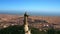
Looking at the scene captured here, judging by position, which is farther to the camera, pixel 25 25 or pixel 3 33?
pixel 3 33

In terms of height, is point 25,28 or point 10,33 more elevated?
point 25,28

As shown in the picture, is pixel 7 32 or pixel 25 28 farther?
pixel 7 32

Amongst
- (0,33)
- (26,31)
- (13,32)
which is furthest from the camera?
(13,32)

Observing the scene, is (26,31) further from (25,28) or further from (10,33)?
(10,33)

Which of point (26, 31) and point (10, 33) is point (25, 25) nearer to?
point (26, 31)

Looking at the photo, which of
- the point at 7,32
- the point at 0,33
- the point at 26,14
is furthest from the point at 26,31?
the point at 7,32

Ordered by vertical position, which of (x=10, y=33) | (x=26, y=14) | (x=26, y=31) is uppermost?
(x=26, y=14)

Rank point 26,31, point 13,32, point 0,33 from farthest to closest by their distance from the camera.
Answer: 1. point 13,32
2. point 0,33
3. point 26,31

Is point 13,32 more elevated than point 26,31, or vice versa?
point 26,31

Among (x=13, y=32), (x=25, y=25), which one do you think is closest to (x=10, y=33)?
(x=13, y=32)
